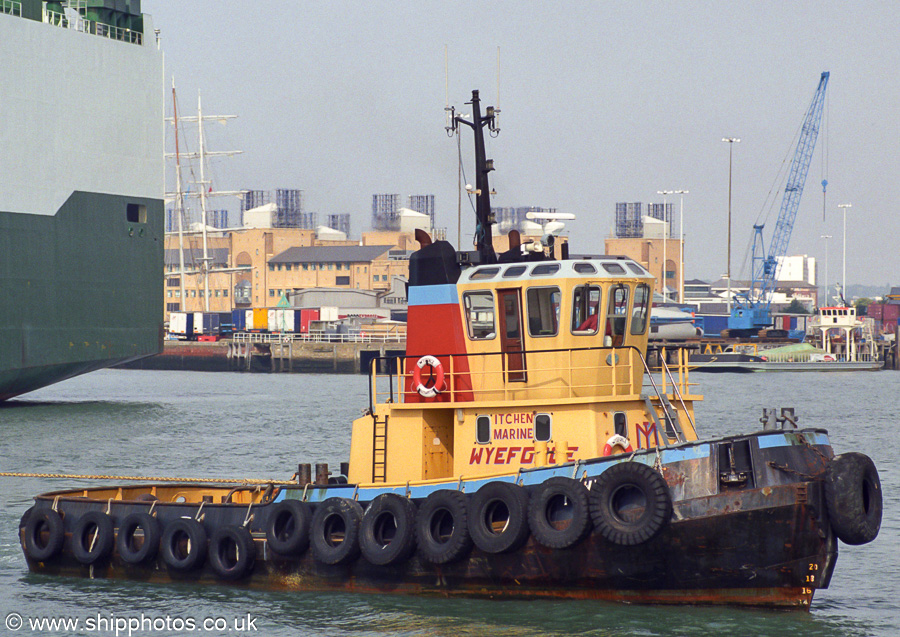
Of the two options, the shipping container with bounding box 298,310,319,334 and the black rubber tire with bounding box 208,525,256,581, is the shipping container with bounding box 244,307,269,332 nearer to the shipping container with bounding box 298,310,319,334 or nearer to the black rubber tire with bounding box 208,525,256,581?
the shipping container with bounding box 298,310,319,334

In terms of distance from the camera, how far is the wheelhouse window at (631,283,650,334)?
48.0 feet

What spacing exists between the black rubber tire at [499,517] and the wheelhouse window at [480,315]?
229cm

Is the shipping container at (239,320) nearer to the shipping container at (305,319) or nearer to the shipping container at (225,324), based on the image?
the shipping container at (225,324)

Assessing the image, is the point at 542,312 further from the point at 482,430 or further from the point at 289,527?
the point at 289,527

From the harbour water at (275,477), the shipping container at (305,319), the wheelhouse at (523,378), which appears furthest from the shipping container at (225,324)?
the wheelhouse at (523,378)

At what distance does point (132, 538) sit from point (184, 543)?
88cm

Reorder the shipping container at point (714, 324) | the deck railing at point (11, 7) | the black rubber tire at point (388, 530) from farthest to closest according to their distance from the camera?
the shipping container at point (714, 324) → the deck railing at point (11, 7) → the black rubber tire at point (388, 530)

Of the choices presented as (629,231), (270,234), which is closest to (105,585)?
(270,234)

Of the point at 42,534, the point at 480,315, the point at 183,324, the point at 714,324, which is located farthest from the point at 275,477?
the point at 714,324

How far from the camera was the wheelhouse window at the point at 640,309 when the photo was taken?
1463cm

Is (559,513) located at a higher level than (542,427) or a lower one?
lower

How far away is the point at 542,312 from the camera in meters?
14.3

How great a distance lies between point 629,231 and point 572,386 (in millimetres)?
167766

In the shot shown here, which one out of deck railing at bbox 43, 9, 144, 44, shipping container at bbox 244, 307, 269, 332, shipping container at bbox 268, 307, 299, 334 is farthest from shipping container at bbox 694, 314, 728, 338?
deck railing at bbox 43, 9, 144, 44
